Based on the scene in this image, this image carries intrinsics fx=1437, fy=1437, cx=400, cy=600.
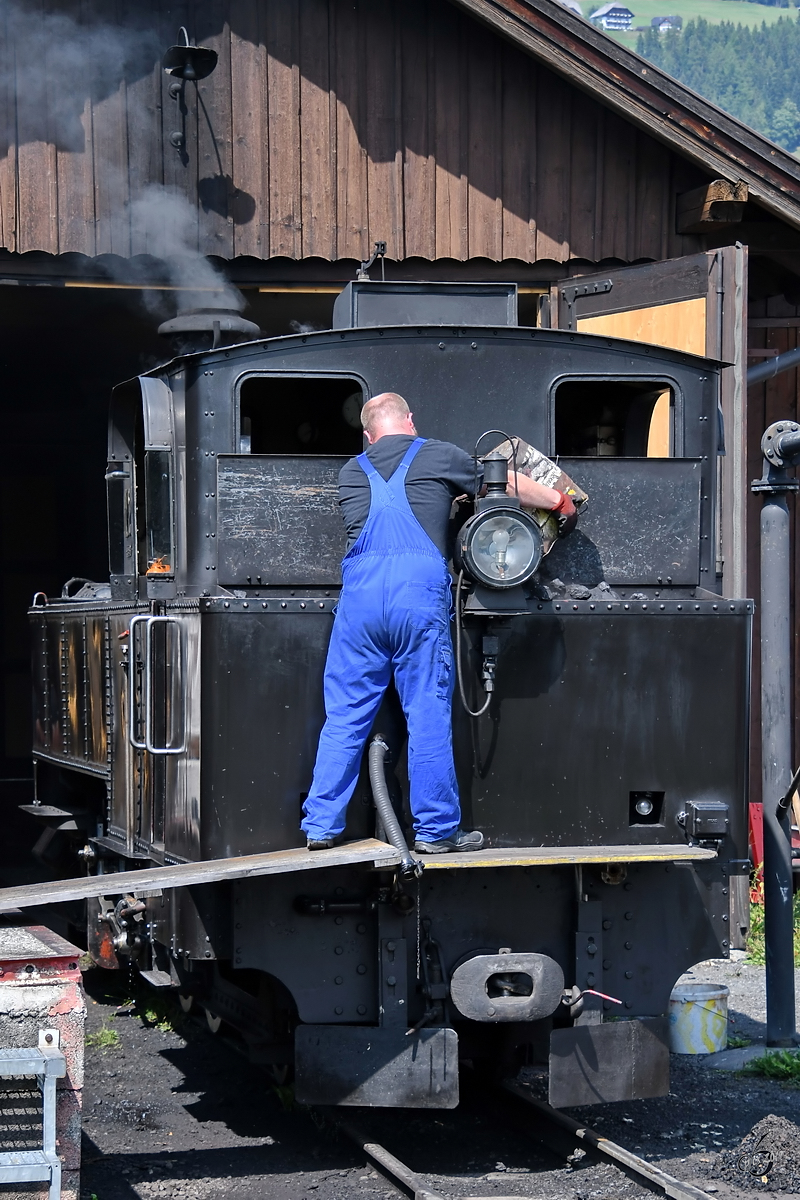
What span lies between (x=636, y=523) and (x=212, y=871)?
210 centimetres

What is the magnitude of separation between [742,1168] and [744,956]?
3.94 metres

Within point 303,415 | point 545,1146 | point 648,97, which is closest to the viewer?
point 545,1146

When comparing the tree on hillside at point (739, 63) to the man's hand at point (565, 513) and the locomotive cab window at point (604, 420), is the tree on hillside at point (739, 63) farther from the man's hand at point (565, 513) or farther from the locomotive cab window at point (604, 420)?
the man's hand at point (565, 513)

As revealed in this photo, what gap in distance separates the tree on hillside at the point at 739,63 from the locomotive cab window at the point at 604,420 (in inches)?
6278

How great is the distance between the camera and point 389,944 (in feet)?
16.1

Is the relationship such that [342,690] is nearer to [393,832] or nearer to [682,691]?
[393,832]

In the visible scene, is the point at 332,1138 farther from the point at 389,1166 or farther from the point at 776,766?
the point at 776,766

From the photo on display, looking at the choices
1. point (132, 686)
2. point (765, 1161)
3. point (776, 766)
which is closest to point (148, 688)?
point (132, 686)

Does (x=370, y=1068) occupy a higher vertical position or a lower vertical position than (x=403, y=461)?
lower

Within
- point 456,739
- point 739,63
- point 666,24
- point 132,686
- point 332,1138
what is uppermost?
point 666,24

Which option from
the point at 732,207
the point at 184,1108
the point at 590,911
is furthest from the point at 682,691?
the point at 732,207

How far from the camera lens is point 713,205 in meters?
9.24

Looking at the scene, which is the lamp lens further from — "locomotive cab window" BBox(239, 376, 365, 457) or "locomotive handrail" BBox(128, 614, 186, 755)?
"locomotive handrail" BBox(128, 614, 186, 755)

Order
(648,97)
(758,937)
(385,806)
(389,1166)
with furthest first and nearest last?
(758,937) < (648,97) < (389,1166) < (385,806)
